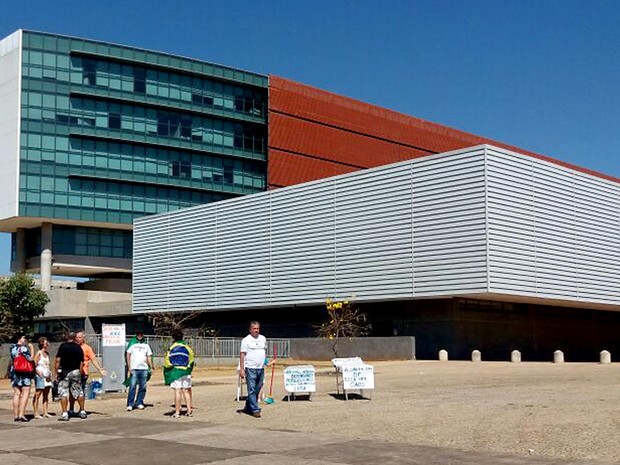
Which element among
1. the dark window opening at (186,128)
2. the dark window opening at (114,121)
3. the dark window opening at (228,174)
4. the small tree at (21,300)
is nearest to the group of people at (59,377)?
the small tree at (21,300)

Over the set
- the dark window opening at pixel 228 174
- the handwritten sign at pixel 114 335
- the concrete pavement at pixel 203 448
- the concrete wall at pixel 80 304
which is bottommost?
the concrete pavement at pixel 203 448

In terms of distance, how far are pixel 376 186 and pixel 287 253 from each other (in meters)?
8.52

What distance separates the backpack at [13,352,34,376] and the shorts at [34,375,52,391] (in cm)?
66

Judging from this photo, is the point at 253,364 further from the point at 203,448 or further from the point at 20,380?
the point at 20,380

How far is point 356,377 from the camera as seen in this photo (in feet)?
68.8

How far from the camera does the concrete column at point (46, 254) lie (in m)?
80.2

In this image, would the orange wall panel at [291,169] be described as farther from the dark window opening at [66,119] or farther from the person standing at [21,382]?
the person standing at [21,382]

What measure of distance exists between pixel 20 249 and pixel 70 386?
6932 cm

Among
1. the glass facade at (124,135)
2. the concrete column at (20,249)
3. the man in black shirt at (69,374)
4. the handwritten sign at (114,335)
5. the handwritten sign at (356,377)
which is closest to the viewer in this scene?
the man in black shirt at (69,374)

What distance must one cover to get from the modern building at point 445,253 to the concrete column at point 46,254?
2273 centimetres

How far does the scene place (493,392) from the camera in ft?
75.4

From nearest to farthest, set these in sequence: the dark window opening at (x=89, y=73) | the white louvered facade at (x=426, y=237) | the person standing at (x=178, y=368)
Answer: the person standing at (x=178, y=368) → the white louvered facade at (x=426, y=237) → the dark window opening at (x=89, y=73)

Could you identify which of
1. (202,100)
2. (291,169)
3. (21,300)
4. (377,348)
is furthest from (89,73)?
(377,348)

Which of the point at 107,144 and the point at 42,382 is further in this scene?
the point at 107,144
